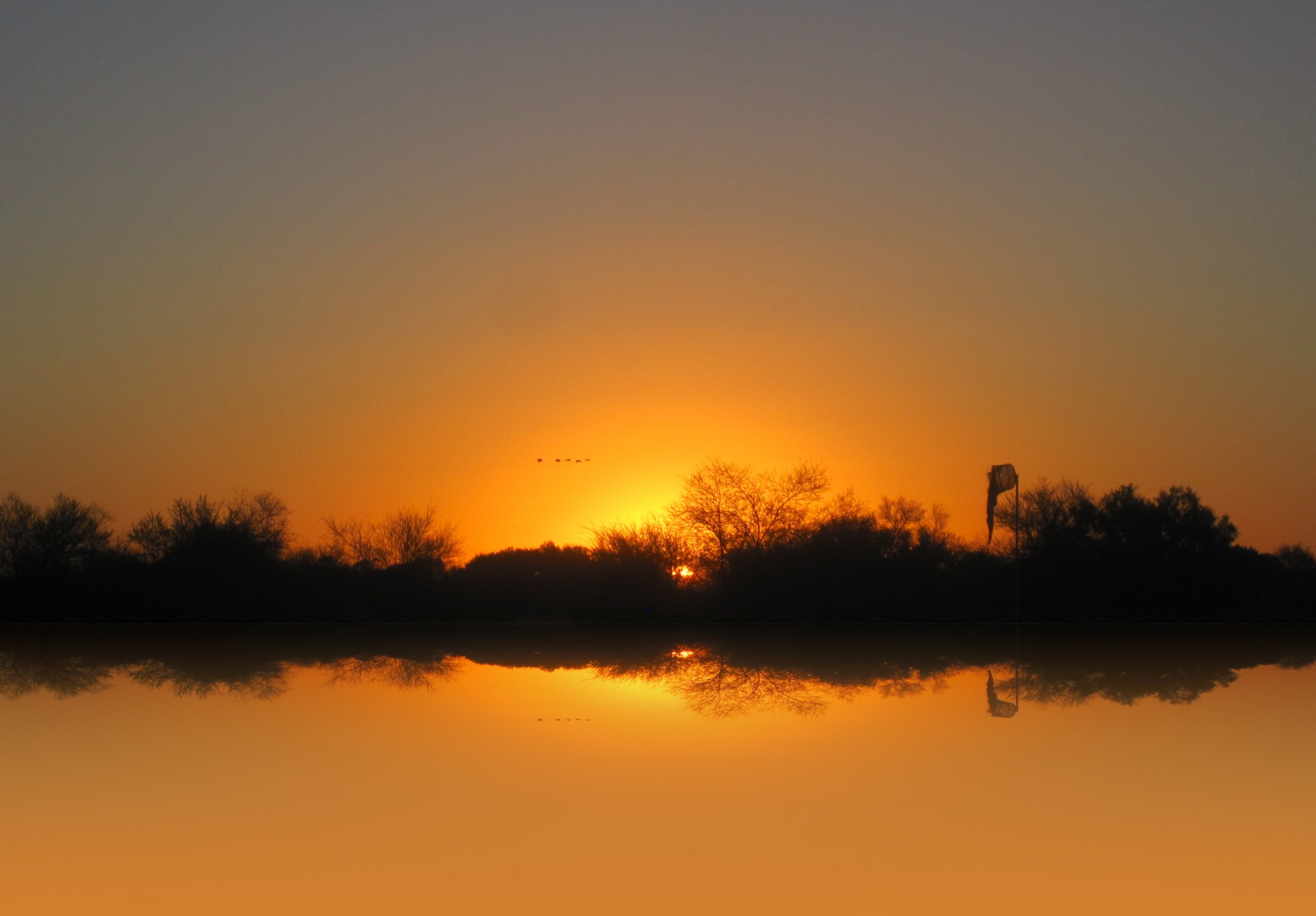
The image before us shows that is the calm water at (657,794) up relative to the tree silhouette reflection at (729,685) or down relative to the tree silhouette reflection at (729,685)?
down

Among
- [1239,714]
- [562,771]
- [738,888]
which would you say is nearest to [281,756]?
[562,771]

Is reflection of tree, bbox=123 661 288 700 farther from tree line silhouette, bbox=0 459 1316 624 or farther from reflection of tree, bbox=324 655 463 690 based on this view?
tree line silhouette, bbox=0 459 1316 624

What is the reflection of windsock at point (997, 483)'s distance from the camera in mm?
34344

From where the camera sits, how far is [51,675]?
13.5 m

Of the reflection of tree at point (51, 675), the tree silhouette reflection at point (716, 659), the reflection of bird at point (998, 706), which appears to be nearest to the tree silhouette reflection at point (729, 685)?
the tree silhouette reflection at point (716, 659)

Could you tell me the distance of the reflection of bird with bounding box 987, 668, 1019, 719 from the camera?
33.4 feet

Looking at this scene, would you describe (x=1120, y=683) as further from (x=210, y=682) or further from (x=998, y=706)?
(x=210, y=682)

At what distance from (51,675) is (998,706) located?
1110 cm

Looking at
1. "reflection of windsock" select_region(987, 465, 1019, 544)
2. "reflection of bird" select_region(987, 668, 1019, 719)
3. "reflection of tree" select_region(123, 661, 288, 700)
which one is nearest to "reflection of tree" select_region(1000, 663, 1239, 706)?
"reflection of bird" select_region(987, 668, 1019, 719)

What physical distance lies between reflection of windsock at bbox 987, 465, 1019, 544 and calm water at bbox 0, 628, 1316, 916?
69.1 feet

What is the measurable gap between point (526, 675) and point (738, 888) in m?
9.83

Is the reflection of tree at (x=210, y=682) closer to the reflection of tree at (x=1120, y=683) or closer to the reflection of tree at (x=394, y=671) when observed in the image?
the reflection of tree at (x=394, y=671)

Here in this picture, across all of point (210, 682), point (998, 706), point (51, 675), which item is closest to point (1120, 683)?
point (998, 706)

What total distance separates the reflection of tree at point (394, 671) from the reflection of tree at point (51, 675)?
2.71m
